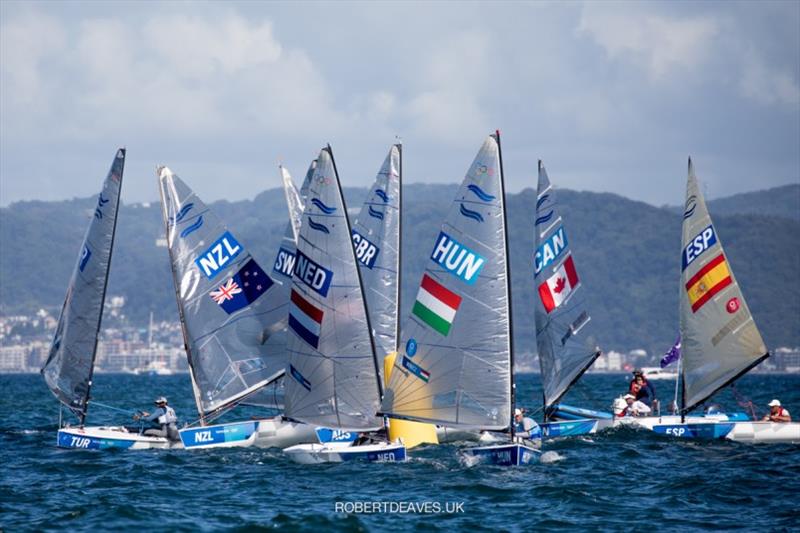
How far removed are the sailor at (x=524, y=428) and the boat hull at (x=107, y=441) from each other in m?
9.57

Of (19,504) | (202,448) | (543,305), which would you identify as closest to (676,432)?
(543,305)

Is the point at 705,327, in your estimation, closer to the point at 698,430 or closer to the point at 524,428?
the point at 698,430

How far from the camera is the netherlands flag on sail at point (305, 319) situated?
31.3m

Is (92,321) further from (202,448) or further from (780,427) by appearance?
(780,427)

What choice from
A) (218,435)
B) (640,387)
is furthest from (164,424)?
(640,387)

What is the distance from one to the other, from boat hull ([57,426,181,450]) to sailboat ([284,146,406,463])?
18.0 feet

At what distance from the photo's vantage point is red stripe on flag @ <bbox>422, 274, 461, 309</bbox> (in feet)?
96.2

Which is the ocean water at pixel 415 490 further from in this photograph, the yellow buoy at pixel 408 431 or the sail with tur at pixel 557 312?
the sail with tur at pixel 557 312

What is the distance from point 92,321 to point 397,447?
37.1 feet

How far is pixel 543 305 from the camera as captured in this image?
38969 mm

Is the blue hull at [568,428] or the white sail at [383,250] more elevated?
the white sail at [383,250]

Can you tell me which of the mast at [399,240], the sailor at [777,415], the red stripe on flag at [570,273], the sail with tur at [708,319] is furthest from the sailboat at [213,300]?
the sailor at [777,415]

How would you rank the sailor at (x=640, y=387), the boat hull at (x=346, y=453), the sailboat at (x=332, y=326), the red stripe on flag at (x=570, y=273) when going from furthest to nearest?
1. the sailor at (x=640, y=387)
2. the red stripe on flag at (x=570, y=273)
3. the sailboat at (x=332, y=326)
4. the boat hull at (x=346, y=453)

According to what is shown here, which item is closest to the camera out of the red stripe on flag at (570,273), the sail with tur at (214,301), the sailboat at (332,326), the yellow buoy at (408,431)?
the sailboat at (332,326)
